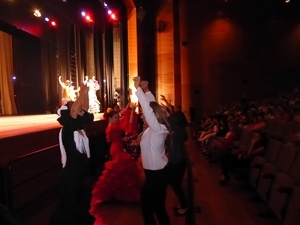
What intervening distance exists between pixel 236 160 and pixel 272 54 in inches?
525

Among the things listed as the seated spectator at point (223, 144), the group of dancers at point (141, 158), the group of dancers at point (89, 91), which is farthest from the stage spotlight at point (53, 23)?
the group of dancers at point (141, 158)

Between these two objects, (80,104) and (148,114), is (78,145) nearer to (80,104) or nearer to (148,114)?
(80,104)

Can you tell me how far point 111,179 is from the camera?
16.0 feet

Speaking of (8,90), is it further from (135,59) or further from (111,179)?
(111,179)

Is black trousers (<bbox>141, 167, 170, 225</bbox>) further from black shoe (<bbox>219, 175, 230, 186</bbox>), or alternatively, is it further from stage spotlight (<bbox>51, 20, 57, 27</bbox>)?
stage spotlight (<bbox>51, 20, 57, 27</bbox>)

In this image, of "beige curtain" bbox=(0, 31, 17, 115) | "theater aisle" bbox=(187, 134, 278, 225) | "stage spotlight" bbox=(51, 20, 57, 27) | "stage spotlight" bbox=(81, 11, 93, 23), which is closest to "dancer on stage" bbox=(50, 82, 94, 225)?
"theater aisle" bbox=(187, 134, 278, 225)

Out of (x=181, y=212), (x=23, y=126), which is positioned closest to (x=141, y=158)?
(x=181, y=212)

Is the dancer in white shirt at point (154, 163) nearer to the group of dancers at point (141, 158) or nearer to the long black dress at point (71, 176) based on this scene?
the group of dancers at point (141, 158)

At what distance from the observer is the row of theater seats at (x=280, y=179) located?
3262mm

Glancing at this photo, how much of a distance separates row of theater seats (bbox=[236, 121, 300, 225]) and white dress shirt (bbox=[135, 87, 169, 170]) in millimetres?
1254

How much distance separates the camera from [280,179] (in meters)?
3.69

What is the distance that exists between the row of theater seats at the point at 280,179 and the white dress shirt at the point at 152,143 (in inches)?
49.4

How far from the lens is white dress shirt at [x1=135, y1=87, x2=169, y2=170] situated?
9.36 feet

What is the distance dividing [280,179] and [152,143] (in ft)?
5.32
